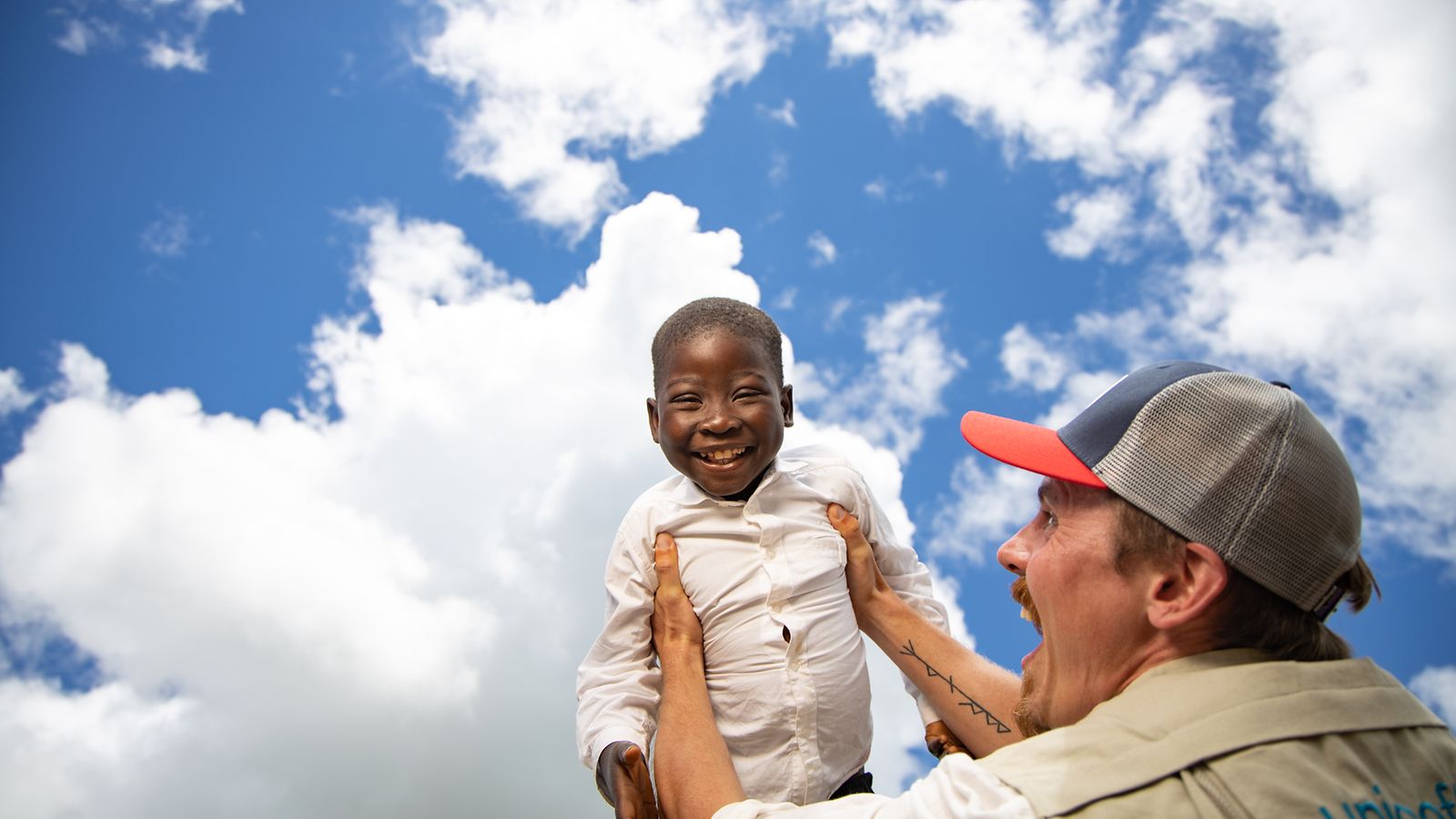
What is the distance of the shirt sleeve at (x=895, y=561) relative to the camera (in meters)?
4.18

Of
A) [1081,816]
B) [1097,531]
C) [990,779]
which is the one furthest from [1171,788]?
[1097,531]

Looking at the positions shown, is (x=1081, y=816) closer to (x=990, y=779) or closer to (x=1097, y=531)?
(x=990, y=779)

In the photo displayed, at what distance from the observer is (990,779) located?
2072mm

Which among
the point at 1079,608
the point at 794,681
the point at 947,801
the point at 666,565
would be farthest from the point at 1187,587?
the point at 666,565

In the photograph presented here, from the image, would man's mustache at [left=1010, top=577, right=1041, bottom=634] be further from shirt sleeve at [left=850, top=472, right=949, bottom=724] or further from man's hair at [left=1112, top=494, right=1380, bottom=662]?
shirt sleeve at [left=850, top=472, right=949, bottom=724]

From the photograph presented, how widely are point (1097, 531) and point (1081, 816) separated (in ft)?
2.34

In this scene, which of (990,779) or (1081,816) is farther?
(990,779)

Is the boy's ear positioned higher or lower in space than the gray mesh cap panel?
higher

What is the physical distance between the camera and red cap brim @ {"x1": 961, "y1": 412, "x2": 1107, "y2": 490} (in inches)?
96.9

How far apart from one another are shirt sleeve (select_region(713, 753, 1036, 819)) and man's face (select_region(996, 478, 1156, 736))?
1.41ft

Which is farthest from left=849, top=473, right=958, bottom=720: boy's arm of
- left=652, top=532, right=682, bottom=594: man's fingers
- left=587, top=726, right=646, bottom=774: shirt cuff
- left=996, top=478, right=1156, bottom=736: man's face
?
left=996, top=478, right=1156, bottom=736: man's face

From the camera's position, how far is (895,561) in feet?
13.9

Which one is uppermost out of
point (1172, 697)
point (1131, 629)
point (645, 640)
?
point (645, 640)

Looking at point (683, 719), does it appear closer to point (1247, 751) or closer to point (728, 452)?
point (728, 452)
